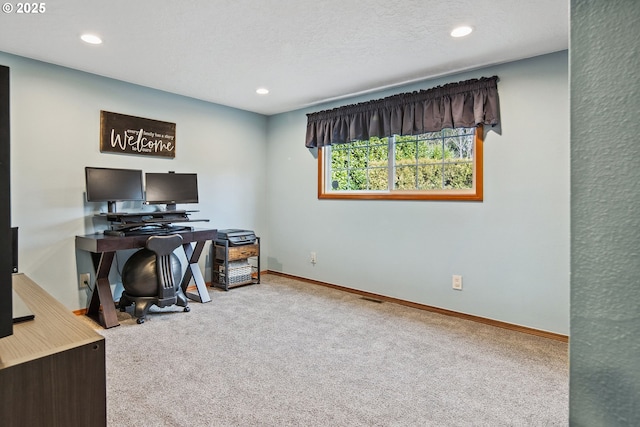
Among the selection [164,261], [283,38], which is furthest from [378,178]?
[164,261]

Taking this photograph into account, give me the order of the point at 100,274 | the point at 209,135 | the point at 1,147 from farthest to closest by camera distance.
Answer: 1. the point at 209,135
2. the point at 100,274
3. the point at 1,147

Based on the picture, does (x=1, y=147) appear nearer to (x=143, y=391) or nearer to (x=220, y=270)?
(x=143, y=391)

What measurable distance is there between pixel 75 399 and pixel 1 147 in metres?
0.61

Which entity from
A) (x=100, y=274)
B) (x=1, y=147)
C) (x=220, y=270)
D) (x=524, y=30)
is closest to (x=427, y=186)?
(x=524, y=30)

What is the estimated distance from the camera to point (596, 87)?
1.95 ft

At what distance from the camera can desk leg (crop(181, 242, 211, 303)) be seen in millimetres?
3721

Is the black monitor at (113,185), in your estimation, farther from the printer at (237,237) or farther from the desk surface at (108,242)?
the printer at (237,237)

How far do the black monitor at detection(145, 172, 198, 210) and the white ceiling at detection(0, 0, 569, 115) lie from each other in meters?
0.96

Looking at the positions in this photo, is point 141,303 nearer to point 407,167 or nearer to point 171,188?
point 171,188

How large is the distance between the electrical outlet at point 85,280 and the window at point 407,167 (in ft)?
8.47

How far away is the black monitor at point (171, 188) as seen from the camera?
3.63 metres

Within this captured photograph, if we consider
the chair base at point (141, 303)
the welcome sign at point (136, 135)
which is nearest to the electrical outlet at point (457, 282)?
the chair base at point (141, 303)

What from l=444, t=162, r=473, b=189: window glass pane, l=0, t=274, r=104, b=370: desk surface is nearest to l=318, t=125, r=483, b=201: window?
l=444, t=162, r=473, b=189: window glass pane

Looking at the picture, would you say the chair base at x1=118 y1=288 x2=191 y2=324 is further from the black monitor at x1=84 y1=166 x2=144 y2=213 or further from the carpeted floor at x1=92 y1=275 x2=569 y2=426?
the black monitor at x1=84 y1=166 x2=144 y2=213
